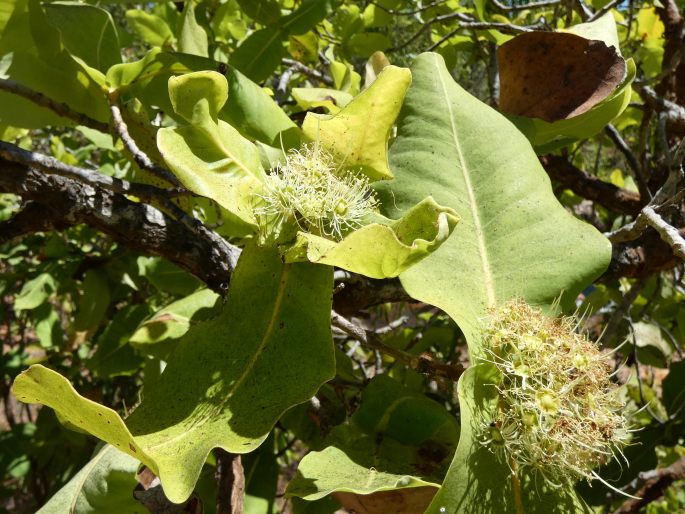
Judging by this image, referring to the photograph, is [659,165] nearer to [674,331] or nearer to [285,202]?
[674,331]

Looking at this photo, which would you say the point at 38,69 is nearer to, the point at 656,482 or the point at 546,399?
the point at 546,399

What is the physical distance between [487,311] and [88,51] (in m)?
1.03

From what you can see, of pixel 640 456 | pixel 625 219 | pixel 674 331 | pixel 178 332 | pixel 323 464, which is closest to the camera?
pixel 323 464

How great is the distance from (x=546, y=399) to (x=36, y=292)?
2.31 m

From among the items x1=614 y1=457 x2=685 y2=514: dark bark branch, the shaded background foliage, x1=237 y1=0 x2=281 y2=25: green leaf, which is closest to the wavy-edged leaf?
the shaded background foliage

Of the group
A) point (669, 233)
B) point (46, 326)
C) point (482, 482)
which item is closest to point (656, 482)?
point (669, 233)

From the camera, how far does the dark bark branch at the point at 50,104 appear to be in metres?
1.31

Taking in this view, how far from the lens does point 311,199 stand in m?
1.05

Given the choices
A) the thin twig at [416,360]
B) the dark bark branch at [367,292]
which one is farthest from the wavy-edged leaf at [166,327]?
the thin twig at [416,360]

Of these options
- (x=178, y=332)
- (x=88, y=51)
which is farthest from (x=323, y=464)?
(x=88, y=51)

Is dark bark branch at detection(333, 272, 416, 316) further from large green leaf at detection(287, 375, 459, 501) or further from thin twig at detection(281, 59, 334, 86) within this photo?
thin twig at detection(281, 59, 334, 86)

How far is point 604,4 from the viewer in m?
1.91

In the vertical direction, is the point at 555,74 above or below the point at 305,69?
above

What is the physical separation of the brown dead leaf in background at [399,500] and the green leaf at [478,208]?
254mm
